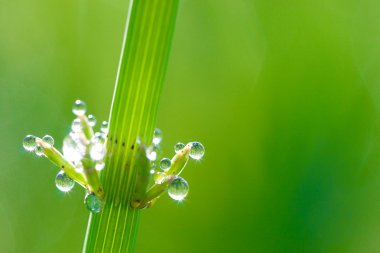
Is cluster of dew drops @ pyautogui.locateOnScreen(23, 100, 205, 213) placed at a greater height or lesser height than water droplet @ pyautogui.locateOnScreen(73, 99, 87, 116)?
lesser

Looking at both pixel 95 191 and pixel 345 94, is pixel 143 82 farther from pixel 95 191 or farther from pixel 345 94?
pixel 345 94

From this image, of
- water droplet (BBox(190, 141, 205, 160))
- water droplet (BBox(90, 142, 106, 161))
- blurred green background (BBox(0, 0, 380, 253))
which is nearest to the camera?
water droplet (BBox(90, 142, 106, 161))

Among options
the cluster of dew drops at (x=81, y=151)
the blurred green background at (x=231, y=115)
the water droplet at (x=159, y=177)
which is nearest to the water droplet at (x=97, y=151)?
the cluster of dew drops at (x=81, y=151)

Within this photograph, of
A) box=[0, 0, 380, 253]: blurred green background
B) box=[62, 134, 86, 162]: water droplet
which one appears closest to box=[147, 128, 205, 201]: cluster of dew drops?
box=[62, 134, 86, 162]: water droplet

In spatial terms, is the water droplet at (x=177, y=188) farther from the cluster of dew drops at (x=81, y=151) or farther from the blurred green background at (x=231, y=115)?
the blurred green background at (x=231, y=115)

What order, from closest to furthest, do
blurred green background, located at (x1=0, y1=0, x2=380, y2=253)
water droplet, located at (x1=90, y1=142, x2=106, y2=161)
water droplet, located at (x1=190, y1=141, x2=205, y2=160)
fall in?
water droplet, located at (x1=90, y1=142, x2=106, y2=161) < water droplet, located at (x1=190, y1=141, x2=205, y2=160) < blurred green background, located at (x1=0, y1=0, x2=380, y2=253)

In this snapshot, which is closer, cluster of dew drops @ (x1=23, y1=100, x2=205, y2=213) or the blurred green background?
cluster of dew drops @ (x1=23, y1=100, x2=205, y2=213)

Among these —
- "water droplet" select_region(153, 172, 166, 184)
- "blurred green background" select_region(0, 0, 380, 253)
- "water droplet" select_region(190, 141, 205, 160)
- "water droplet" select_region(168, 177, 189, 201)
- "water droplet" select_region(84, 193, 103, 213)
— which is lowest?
"water droplet" select_region(84, 193, 103, 213)

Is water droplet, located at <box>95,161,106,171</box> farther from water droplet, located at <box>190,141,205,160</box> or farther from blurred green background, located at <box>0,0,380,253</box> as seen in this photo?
blurred green background, located at <box>0,0,380,253</box>
